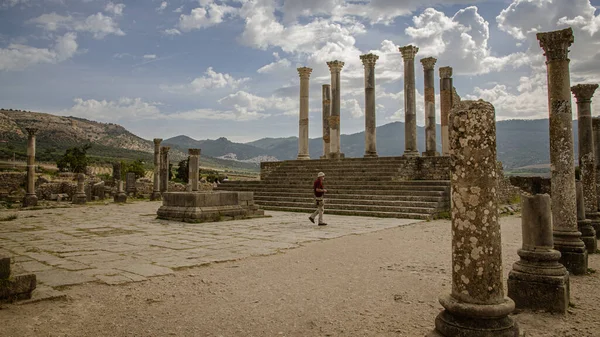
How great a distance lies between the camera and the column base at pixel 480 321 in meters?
3.03

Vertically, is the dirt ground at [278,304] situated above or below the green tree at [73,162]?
below

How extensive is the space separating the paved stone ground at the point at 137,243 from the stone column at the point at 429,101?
31.7ft

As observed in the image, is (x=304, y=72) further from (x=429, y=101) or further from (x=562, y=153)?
(x=562, y=153)

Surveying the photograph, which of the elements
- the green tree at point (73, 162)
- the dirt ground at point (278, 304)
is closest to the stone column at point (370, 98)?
the dirt ground at point (278, 304)

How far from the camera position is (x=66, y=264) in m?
6.32

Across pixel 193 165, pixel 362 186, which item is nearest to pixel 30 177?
pixel 193 165

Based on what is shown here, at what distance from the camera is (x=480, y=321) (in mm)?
3066

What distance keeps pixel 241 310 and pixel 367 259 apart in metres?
3.29

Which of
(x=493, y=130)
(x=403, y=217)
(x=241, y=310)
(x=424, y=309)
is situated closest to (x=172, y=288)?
(x=241, y=310)

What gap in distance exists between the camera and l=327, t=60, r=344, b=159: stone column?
80.7ft

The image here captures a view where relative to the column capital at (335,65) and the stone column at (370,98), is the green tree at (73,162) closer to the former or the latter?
the column capital at (335,65)

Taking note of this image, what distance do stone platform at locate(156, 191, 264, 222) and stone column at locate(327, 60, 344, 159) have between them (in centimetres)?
1086

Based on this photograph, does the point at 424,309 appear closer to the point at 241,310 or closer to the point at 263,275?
the point at 241,310

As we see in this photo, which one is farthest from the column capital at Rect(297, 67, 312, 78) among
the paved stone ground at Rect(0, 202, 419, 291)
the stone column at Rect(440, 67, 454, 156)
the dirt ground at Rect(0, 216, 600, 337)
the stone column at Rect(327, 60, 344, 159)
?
the dirt ground at Rect(0, 216, 600, 337)
